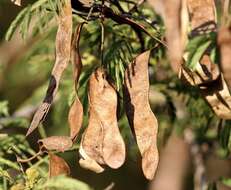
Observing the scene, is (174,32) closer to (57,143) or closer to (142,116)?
(142,116)

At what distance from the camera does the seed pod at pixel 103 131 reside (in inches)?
44.7

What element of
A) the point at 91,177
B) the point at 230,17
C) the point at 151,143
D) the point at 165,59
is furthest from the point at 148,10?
the point at 91,177

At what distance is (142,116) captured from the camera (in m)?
1.17

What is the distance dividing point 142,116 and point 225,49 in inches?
6.4

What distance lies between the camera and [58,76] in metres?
1.15

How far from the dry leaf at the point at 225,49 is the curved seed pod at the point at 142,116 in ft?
0.39

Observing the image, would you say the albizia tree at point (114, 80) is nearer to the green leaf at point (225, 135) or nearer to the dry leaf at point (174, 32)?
the dry leaf at point (174, 32)

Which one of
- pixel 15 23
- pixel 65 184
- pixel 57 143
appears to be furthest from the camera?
pixel 15 23

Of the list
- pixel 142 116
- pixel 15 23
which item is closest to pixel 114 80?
pixel 142 116

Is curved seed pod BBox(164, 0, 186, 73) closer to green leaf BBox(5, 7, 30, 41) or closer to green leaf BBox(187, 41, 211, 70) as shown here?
green leaf BBox(187, 41, 211, 70)

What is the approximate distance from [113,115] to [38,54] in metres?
0.81

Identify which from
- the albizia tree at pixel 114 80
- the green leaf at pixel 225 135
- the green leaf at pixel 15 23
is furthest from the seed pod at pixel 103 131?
the green leaf at pixel 225 135

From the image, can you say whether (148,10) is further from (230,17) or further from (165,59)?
(230,17)

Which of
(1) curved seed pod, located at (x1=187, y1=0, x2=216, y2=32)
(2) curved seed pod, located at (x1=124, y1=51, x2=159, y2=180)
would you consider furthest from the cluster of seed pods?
(1) curved seed pod, located at (x1=187, y1=0, x2=216, y2=32)
